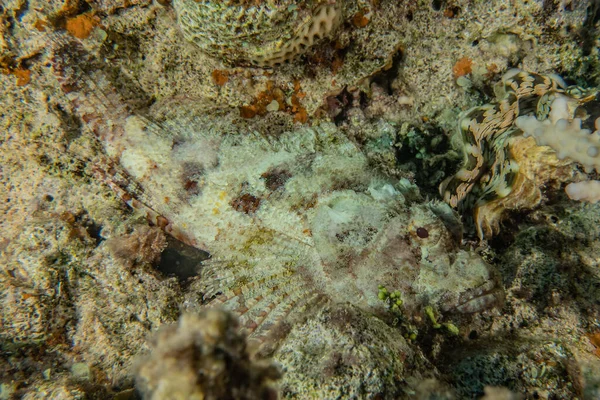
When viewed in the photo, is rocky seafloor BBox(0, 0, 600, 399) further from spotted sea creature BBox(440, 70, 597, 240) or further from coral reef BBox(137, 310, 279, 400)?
coral reef BBox(137, 310, 279, 400)

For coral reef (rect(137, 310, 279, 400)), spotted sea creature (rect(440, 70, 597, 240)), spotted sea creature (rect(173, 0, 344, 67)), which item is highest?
spotted sea creature (rect(173, 0, 344, 67))

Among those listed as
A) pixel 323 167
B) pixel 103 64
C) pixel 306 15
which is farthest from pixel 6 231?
pixel 306 15

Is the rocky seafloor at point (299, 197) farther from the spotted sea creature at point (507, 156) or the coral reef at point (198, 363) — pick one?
the coral reef at point (198, 363)

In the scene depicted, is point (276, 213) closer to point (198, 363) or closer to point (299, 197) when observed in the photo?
point (299, 197)

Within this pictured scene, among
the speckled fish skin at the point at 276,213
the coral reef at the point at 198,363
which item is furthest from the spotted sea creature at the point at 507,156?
the coral reef at the point at 198,363

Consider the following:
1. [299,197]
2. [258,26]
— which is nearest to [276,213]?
[299,197]

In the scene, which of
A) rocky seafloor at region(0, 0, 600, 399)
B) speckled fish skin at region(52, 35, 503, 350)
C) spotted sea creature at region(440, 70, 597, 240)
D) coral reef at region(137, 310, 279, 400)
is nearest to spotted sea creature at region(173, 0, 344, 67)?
rocky seafloor at region(0, 0, 600, 399)

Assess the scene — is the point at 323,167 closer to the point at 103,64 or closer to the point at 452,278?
the point at 452,278
